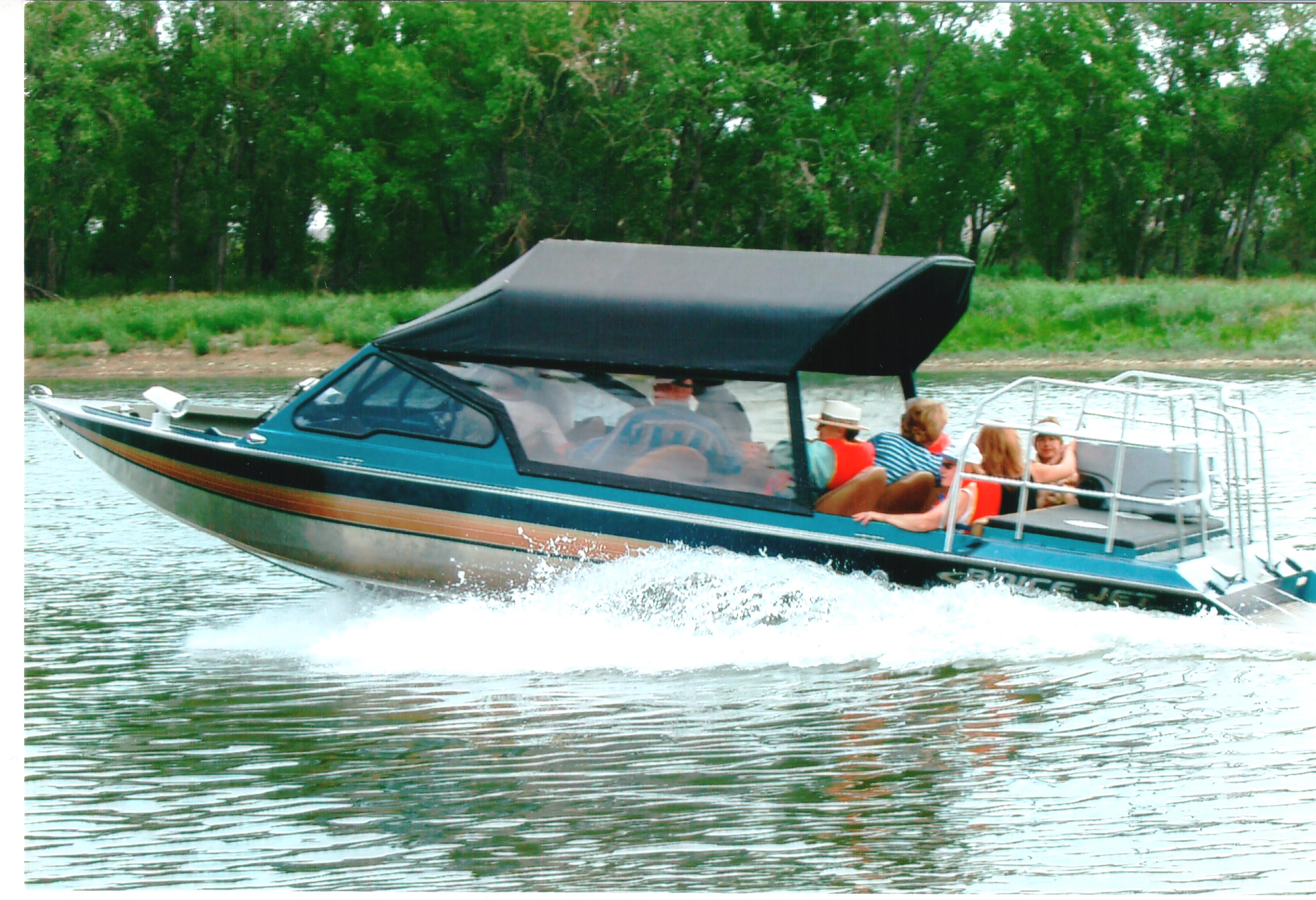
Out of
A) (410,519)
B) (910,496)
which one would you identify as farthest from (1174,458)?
(410,519)

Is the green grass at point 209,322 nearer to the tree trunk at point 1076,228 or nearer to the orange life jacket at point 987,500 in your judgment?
the tree trunk at point 1076,228

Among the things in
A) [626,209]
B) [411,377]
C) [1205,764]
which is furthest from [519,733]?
[626,209]

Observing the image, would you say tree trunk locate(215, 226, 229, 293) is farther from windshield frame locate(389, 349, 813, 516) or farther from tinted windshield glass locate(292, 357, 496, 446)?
windshield frame locate(389, 349, 813, 516)

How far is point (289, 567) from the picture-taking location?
6836 millimetres

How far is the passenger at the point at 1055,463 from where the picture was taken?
6.53 m

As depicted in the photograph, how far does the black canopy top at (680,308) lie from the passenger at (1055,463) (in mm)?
733

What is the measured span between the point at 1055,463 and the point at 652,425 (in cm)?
195

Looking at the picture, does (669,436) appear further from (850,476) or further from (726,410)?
(850,476)

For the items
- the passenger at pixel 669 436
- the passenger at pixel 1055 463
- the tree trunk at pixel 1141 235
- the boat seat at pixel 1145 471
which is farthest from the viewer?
the tree trunk at pixel 1141 235

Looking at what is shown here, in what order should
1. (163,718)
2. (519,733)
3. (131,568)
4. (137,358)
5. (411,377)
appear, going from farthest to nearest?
1. (137,358)
2. (131,568)
3. (411,377)
4. (163,718)
5. (519,733)

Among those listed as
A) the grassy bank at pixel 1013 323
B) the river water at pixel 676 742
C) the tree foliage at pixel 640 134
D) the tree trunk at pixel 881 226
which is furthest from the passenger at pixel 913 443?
the tree trunk at pixel 881 226

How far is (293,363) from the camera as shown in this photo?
23.8 m

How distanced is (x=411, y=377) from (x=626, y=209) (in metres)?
26.1

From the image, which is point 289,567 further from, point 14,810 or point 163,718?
point 14,810
